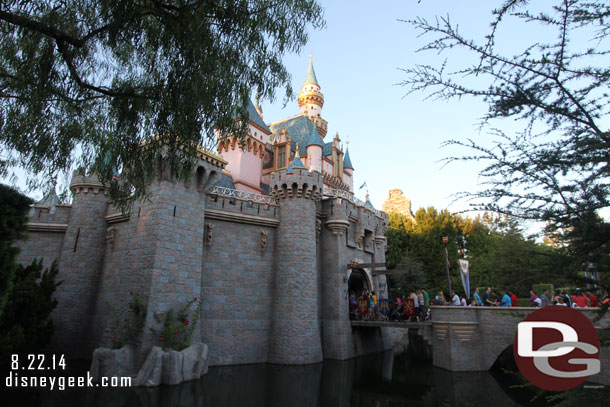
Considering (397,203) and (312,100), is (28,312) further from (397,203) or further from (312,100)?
(397,203)

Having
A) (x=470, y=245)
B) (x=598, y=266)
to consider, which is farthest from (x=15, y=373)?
(x=470, y=245)

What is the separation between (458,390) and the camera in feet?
37.1

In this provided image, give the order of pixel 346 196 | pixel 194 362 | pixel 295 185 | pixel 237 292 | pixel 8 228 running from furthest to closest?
pixel 346 196, pixel 295 185, pixel 237 292, pixel 194 362, pixel 8 228

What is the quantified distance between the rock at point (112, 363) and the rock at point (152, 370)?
1.75ft

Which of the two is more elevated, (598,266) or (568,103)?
(568,103)

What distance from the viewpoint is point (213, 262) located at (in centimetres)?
1509

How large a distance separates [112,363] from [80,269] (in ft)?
18.4

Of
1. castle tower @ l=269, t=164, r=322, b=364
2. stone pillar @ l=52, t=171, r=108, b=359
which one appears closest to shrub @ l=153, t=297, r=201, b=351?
castle tower @ l=269, t=164, r=322, b=364

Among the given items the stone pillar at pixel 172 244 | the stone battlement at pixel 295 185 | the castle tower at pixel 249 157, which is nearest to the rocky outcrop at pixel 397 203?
the castle tower at pixel 249 157

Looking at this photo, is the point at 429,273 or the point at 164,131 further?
the point at 429,273

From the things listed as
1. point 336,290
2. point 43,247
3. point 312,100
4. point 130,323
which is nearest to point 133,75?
point 130,323

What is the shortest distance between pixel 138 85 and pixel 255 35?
2675 millimetres

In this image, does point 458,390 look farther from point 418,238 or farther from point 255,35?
point 418,238

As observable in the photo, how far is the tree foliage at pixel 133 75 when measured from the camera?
6.54m
